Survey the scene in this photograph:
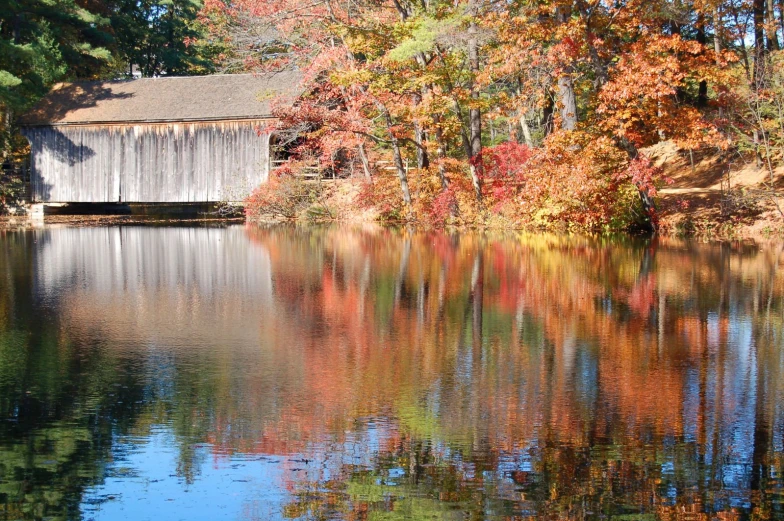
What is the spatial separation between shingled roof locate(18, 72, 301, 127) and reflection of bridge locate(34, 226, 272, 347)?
37.9 ft

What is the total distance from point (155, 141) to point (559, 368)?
30.6m

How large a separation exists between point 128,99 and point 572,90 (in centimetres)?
2001

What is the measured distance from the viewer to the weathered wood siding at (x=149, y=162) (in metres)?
35.4

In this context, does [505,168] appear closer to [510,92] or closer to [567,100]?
[567,100]

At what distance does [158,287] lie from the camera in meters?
14.2

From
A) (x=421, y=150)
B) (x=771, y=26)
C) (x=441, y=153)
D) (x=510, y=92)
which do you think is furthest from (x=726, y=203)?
(x=510, y=92)

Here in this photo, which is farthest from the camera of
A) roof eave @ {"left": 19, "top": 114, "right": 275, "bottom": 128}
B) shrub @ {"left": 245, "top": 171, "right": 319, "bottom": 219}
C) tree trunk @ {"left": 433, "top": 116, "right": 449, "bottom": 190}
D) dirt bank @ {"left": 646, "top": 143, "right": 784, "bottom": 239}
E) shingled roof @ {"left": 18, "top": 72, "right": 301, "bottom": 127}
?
shingled roof @ {"left": 18, "top": 72, "right": 301, "bottom": 127}

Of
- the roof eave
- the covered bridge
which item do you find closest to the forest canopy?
the roof eave

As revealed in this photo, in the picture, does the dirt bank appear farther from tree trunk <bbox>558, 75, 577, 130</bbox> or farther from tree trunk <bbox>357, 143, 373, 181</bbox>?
tree trunk <bbox>357, 143, 373, 181</bbox>

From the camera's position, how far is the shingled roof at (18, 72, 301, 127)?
35.2 meters

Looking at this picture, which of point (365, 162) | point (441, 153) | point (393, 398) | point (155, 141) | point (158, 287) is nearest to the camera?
point (393, 398)

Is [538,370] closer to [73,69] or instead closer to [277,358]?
[277,358]

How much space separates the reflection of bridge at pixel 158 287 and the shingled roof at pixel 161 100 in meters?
11.5

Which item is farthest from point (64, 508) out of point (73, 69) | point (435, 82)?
point (73, 69)
